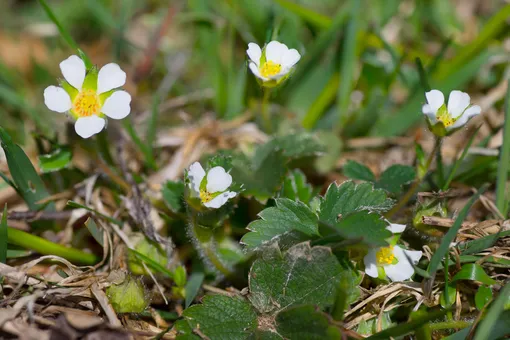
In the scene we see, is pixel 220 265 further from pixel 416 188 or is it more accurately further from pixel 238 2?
pixel 238 2

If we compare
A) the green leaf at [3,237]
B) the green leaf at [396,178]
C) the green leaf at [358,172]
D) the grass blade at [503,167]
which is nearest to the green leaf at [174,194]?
the green leaf at [3,237]

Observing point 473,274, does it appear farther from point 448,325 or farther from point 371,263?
point 371,263

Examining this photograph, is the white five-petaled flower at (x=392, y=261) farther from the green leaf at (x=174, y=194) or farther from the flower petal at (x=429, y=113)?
the green leaf at (x=174, y=194)

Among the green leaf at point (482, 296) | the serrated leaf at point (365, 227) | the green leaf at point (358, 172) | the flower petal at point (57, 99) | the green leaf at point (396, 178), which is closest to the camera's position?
the serrated leaf at point (365, 227)

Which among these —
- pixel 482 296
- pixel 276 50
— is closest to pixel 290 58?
pixel 276 50

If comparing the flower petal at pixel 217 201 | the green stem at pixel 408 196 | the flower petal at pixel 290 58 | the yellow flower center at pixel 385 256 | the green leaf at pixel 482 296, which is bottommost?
the green leaf at pixel 482 296

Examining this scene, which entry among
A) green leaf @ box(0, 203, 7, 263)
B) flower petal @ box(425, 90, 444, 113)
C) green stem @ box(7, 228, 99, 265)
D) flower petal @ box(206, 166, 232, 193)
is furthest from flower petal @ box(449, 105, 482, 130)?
green leaf @ box(0, 203, 7, 263)

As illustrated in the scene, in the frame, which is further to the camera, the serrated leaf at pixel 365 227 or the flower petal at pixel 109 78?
the flower petal at pixel 109 78
